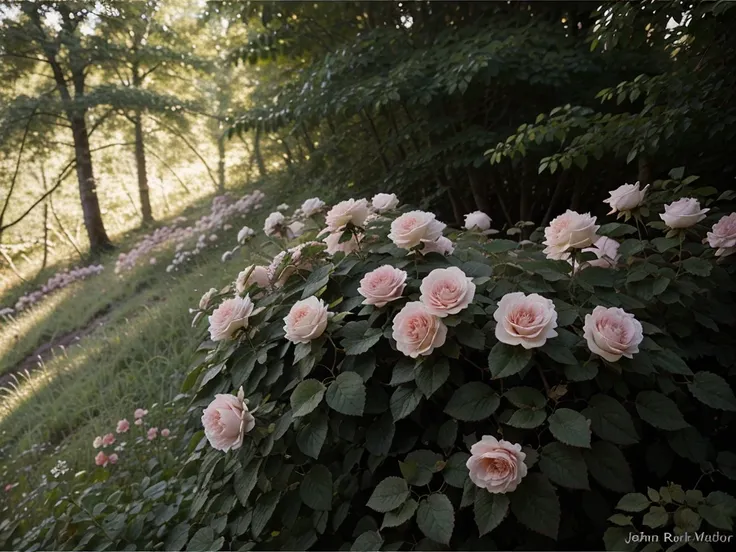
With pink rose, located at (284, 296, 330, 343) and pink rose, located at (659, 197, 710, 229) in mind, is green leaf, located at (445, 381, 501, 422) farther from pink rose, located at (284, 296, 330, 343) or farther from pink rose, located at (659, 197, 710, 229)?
pink rose, located at (659, 197, 710, 229)

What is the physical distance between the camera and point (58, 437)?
8.89 feet

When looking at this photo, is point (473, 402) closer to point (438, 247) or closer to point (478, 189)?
point (438, 247)

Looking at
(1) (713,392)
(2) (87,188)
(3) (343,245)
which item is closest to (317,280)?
(3) (343,245)

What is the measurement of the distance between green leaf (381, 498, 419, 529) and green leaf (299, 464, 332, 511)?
0.50 ft

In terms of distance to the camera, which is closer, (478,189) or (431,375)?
(431,375)

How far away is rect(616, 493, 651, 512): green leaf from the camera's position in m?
0.77

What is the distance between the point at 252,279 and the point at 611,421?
98 cm

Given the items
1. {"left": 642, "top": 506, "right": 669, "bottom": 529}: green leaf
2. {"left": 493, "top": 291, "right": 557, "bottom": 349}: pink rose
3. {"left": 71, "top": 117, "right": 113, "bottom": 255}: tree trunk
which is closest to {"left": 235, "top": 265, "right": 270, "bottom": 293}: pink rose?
{"left": 493, "top": 291, "right": 557, "bottom": 349}: pink rose

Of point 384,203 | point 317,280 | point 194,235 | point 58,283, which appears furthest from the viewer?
point 58,283

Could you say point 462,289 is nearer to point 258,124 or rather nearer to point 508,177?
point 508,177

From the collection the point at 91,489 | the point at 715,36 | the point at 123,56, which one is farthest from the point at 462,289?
the point at 123,56

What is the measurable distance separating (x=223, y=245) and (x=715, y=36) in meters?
4.34

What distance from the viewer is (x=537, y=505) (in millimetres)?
781

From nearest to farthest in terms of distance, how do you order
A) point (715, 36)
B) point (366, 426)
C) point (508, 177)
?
point (366, 426) → point (715, 36) → point (508, 177)
